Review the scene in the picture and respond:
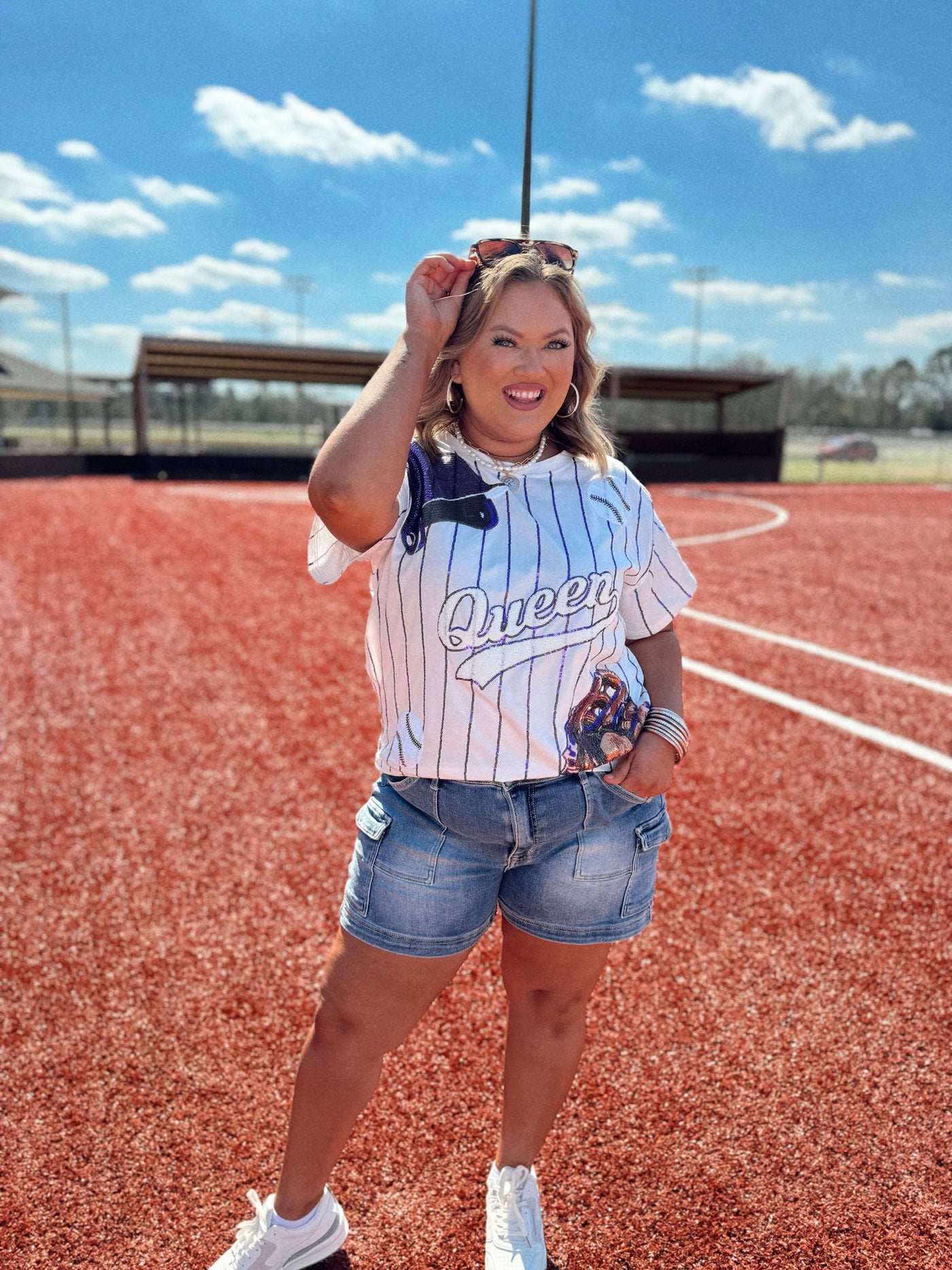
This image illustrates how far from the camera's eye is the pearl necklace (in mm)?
1588

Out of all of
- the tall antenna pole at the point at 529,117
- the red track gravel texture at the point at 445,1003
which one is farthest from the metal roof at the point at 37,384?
the tall antenna pole at the point at 529,117

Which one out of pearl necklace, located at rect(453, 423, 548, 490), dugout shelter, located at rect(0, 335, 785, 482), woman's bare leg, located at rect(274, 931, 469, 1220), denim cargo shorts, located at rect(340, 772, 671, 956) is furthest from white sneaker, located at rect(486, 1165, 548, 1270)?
dugout shelter, located at rect(0, 335, 785, 482)

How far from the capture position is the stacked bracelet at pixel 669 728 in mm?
1728

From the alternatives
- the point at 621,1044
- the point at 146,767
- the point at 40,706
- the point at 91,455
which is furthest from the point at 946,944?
the point at 91,455

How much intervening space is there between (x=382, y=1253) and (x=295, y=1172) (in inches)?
14.3

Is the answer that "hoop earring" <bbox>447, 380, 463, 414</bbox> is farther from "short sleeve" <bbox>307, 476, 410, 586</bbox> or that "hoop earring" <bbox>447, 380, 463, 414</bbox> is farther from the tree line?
the tree line

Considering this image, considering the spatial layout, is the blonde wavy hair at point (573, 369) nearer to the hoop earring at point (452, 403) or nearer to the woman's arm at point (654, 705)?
the hoop earring at point (452, 403)

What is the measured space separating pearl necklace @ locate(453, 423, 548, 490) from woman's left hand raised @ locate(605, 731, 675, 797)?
21.8 inches

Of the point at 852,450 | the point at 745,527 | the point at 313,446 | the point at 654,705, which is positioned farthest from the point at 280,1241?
the point at 852,450

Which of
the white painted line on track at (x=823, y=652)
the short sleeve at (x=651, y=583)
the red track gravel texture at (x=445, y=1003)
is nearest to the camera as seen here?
the short sleeve at (x=651, y=583)

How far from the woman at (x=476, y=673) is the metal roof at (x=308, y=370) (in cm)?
2343

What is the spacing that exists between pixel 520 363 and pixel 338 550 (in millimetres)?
459

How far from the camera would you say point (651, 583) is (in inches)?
70.7

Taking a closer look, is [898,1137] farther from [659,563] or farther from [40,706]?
[40,706]
